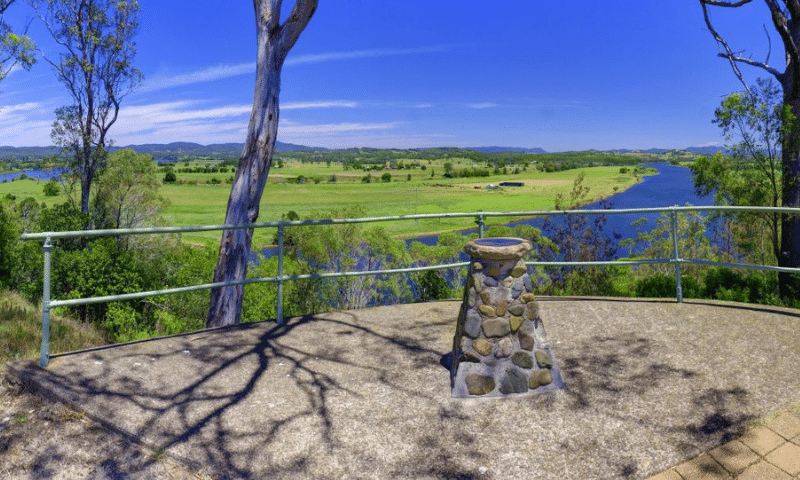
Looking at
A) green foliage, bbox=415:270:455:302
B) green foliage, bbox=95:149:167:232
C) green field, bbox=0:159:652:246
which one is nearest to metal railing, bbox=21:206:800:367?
green foliage, bbox=415:270:455:302

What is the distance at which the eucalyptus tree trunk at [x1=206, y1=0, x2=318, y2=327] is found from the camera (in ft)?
25.3

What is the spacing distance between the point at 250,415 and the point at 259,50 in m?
5.47

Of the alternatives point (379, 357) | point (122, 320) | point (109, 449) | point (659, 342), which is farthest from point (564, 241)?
point (122, 320)

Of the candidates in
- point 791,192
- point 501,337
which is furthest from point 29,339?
point 791,192

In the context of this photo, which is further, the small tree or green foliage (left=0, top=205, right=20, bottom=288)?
green foliage (left=0, top=205, right=20, bottom=288)

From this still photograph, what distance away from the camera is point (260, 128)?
7805 millimetres

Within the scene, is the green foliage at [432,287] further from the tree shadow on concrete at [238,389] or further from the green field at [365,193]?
the green field at [365,193]

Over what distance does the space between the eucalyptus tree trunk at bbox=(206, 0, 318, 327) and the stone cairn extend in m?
4.42

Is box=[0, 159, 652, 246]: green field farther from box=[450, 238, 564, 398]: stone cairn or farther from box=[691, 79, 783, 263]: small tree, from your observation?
box=[450, 238, 564, 398]: stone cairn

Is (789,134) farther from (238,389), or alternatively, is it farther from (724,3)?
(238,389)

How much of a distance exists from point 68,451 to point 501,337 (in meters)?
3.01

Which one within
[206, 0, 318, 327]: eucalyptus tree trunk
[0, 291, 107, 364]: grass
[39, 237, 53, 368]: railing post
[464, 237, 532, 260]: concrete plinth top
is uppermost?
[206, 0, 318, 327]: eucalyptus tree trunk

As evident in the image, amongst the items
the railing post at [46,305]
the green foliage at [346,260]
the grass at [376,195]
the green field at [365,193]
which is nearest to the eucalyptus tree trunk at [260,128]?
the railing post at [46,305]

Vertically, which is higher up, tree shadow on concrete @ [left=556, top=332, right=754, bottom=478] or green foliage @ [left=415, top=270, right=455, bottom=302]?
tree shadow on concrete @ [left=556, top=332, right=754, bottom=478]
